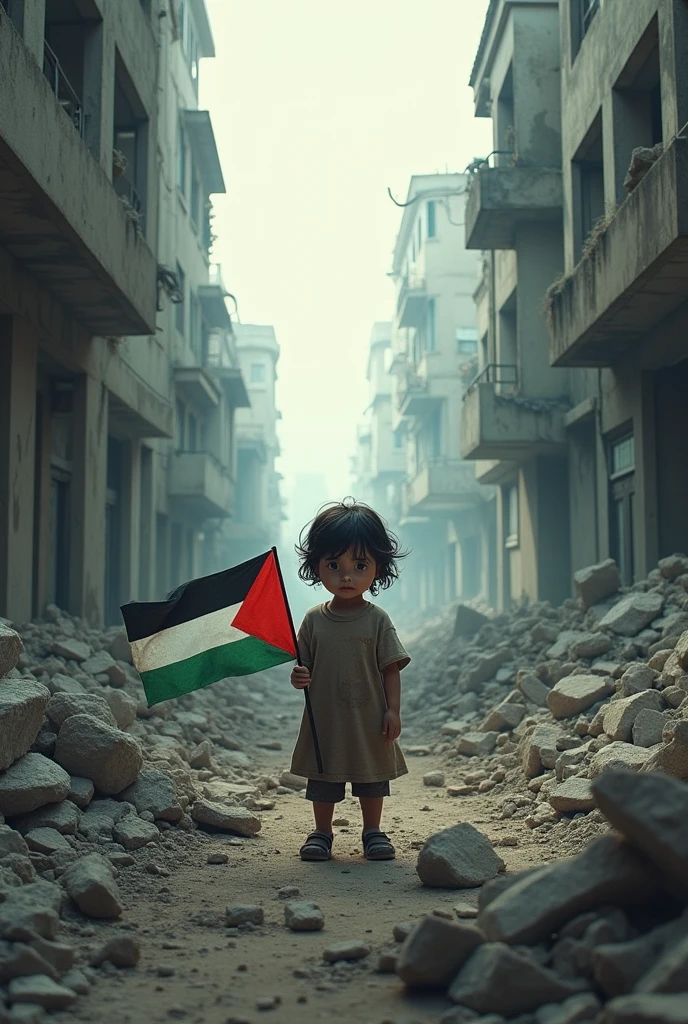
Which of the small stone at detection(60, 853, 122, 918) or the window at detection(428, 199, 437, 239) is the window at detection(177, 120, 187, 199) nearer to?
the window at detection(428, 199, 437, 239)

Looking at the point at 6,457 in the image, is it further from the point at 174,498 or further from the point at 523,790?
the point at 174,498

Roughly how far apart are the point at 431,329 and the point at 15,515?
979 inches

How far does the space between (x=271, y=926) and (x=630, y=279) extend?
7778 mm

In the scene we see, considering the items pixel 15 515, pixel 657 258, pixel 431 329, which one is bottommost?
pixel 15 515

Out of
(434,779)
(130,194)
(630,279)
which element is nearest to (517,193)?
(130,194)

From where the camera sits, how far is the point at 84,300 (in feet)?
37.5

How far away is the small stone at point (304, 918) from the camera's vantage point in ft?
13.8

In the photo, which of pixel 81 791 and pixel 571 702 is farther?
pixel 571 702

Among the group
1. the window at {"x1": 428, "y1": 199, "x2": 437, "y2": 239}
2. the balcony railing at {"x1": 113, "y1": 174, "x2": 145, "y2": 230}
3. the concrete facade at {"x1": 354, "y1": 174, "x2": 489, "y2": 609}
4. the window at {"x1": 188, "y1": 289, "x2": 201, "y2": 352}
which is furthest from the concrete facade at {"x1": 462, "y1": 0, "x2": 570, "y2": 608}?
the window at {"x1": 428, "y1": 199, "x2": 437, "y2": 239}

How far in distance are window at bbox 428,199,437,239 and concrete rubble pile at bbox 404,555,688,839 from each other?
2170cm

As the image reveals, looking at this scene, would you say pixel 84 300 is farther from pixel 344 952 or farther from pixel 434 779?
pixel 344 952

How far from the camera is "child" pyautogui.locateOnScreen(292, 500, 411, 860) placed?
566 centimetres

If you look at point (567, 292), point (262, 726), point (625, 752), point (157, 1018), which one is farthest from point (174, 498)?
point (157, 1018)

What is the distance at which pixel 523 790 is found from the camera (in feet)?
24.8
